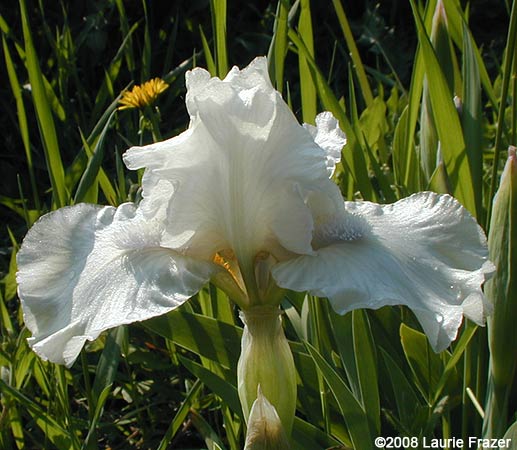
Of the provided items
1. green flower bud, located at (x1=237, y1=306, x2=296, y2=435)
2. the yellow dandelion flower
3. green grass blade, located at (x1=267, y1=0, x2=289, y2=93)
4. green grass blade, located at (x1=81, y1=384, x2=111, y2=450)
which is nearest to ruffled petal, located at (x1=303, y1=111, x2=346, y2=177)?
green flower bud, located at (x1=237, y1=306, x2=296, y2=435)

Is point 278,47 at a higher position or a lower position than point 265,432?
higher

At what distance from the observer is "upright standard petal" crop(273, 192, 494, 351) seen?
651 mm

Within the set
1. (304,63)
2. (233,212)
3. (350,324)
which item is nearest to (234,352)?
(350,324)

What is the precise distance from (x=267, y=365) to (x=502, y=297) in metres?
0.25

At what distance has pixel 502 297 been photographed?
0.79m

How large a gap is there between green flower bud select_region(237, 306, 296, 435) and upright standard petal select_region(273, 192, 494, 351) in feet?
0.20

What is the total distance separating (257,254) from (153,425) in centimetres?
56

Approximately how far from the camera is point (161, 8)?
2598mm

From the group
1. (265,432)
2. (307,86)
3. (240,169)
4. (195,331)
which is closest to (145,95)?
(307,86)

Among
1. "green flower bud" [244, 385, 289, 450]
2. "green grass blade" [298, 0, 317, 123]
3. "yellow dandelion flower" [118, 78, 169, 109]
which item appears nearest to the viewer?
"green flower bud" [244, 385, 289, 450]

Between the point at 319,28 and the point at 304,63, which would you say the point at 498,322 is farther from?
the point at 319,28

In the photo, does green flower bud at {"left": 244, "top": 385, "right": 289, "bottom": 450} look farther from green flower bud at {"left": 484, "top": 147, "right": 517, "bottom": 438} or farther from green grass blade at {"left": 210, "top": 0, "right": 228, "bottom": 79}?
green grass blade at {"left": 210, "top": 0, "right": 228, "bottom": 79}

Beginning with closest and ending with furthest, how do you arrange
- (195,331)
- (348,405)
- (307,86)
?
1. (348,405)
2. (195,331)
3. (307,86)
